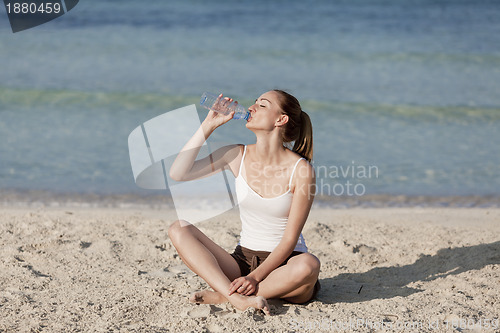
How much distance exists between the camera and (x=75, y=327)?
3.32 meters

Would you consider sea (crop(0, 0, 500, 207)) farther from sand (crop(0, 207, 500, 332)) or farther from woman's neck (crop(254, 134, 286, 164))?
woman's neck (crop(254, 134, 286, 164))

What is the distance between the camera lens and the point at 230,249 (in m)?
4.84

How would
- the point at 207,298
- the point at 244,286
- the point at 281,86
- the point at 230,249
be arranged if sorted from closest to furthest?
the point at 244,286, the point at 207,298, the point at 230,249, the point at 281,86

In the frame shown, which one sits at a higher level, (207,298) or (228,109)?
(228,109)

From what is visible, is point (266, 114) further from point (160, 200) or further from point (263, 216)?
point (160, 200)

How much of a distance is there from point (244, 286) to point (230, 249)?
1.38 metres

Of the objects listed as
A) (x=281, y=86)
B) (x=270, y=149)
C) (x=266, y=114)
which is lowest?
(x=281, y=86)

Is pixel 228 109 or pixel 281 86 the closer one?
pixel 228 109

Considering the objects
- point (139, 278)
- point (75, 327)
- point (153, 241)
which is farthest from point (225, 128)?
point (75, 327)

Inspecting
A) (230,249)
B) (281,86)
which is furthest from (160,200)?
(281,86)

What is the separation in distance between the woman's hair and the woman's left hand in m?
0.87

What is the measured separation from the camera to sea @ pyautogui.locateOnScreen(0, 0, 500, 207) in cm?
703

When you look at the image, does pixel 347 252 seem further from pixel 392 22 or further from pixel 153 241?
pixel 392 22

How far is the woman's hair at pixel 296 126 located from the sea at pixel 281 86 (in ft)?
8.64
